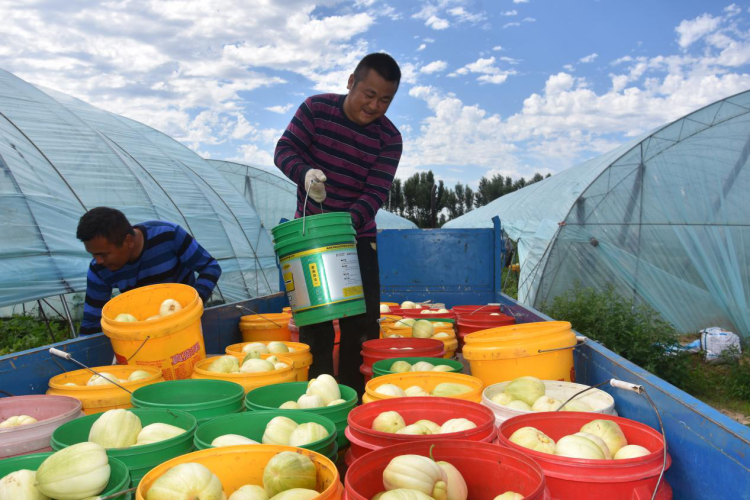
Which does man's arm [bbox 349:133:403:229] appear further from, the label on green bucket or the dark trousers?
the label on green bucket

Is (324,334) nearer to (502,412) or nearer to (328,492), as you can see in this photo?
(502,412)

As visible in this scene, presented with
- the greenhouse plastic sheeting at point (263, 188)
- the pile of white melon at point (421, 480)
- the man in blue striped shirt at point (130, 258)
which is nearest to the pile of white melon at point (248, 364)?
the man in blue striped shirt at point (130, 258)

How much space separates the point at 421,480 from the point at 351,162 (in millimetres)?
2647

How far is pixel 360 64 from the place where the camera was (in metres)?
3.42

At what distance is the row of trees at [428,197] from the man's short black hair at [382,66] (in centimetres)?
3952

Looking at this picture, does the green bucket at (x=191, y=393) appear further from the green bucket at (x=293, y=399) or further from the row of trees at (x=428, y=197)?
the row of trees at (x=428, y=197)

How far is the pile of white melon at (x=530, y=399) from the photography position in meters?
2.32

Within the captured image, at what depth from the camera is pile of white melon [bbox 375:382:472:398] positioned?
8.26 feet

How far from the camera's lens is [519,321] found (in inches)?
179

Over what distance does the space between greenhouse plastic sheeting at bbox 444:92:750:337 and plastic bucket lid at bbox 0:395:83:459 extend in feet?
27.9

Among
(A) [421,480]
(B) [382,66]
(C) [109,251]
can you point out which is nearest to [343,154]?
(B) [382,66]

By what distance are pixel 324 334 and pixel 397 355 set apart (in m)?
0.63

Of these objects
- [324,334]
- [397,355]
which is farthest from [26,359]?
[397,355]

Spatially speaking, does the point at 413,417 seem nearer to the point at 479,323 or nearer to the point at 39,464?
the point at 39,464
